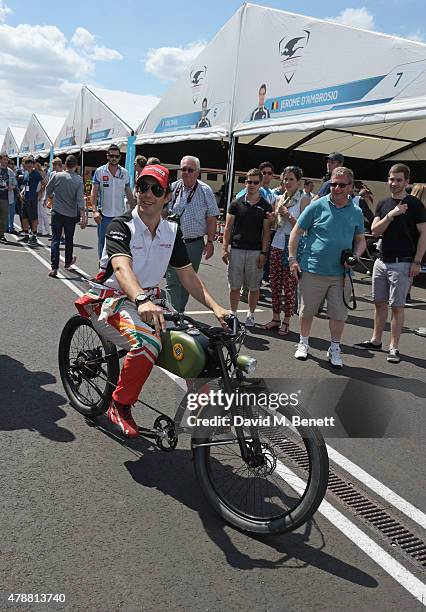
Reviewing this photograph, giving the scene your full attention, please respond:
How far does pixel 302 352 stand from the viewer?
19.1 ft

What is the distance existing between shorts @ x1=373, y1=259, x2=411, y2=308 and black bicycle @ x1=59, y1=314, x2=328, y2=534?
129 inches

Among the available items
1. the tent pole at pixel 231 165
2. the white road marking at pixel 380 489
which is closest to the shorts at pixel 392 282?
the white road marking at pixel 380 489

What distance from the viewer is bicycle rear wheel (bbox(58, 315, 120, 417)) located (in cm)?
369

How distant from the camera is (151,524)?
2783mm

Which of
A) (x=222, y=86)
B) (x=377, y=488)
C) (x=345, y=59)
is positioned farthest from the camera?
(x=222, y=86)

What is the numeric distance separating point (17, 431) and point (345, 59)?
30.4 ft

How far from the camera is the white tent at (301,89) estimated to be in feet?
29.6

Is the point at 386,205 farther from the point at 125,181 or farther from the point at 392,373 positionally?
the point at 125,181

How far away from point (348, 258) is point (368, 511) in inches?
112

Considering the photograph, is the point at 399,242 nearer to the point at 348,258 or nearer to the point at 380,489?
the point at 348,258

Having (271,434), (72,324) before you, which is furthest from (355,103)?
(271,434)

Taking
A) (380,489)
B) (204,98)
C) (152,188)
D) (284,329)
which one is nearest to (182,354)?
(152,188)

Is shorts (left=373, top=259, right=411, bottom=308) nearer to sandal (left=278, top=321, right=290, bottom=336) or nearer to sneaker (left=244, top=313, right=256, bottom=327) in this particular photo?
sandal (left=278, top=321, right=290, bottom=336)

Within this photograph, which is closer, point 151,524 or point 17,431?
point 151,524
